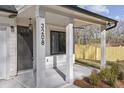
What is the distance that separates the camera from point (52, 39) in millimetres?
9867

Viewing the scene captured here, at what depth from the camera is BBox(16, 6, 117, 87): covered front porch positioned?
16.7ft

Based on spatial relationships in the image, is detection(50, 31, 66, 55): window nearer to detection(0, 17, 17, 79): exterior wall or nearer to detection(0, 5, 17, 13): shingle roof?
detection(0, 17, 17, 79): exterior wall

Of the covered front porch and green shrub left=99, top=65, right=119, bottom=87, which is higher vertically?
the covered front porch

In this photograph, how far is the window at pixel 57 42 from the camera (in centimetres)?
993

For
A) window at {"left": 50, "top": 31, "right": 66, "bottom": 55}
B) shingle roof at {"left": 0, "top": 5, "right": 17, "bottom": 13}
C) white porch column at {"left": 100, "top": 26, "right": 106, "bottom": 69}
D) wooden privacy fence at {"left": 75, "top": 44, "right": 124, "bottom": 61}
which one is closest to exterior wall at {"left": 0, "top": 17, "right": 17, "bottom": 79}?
shingle roof at {"left": 0, "top": 5, "right": 17, "bottom": 13}

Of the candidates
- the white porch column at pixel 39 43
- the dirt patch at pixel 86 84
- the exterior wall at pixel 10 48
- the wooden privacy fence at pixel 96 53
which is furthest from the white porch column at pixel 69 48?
the wooden privacy fence at pixel 96 53

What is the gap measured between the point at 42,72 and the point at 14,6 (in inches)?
119

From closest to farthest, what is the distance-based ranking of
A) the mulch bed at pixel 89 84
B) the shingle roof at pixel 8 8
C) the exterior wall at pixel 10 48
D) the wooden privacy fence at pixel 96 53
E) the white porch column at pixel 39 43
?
the white porch column at pixel 39 43, the shingle roof at pixel 8 8, the mulch bed at pixel 89 84, the exterior wall at pixel 10 48, the wooden privacy fence at pixel 96 53

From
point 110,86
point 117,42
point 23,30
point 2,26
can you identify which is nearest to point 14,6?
point 2,26

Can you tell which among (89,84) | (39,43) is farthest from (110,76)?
(39,43)

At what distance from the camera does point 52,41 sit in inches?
389

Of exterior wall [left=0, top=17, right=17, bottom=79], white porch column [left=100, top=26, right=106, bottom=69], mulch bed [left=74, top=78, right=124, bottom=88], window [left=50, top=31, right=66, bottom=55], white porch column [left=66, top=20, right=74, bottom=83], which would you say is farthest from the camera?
window [left=50, top=31, right=66, bottom=55]

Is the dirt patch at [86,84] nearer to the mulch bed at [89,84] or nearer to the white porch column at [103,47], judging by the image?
the mulch bed at [89,84]

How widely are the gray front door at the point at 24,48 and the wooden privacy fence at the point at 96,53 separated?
885 cm
